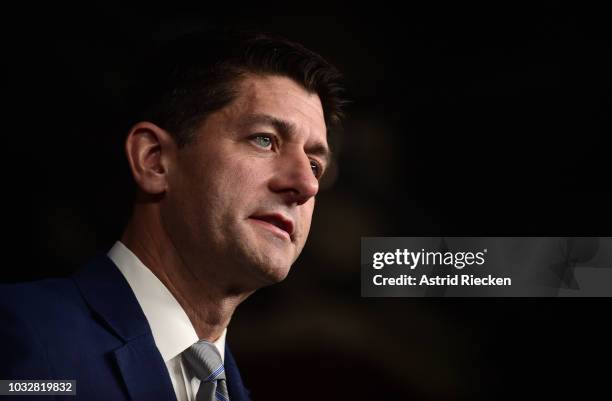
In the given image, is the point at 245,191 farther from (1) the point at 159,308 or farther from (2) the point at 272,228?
(1) the point at 159,308

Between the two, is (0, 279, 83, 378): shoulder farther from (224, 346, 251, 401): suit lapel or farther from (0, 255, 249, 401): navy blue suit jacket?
(224, 346, 251, 401): suit lapel

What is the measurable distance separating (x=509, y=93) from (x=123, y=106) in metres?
0.71

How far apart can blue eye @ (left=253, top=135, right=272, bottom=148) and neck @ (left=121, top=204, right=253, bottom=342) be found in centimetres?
17

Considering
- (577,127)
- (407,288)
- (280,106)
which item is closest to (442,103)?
(577,127)

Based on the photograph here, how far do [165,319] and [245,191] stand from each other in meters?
0.19

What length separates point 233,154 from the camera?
878 mm

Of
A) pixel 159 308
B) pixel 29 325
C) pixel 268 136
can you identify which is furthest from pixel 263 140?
pixel 29 325

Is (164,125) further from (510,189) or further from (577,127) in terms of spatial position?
(577,127)

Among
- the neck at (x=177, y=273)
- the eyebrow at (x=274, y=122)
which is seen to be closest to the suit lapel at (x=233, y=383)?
the neck at (x=177, y=273)

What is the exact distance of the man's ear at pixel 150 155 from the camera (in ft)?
2.95

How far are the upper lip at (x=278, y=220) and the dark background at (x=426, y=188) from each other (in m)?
0.39

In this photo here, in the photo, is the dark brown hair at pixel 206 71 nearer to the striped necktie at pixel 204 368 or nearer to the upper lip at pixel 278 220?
the upper lip at pixel 278 220

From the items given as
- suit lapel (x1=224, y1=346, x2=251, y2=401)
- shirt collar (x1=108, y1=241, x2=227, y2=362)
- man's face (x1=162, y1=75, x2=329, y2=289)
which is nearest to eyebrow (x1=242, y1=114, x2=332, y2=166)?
man's face (x1=162, y1=75, x2=329, y2=289)

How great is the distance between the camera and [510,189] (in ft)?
4.10
